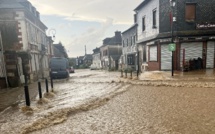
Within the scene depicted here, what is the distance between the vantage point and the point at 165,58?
18141 mm

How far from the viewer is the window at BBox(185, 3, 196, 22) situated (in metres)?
17.4

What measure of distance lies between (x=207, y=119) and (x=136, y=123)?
2121 mm

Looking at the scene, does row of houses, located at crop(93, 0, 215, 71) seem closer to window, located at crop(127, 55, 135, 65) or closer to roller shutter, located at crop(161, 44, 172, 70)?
roller shutter, located at crop(161, 44, 172, 70)

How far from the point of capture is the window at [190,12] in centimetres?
1738

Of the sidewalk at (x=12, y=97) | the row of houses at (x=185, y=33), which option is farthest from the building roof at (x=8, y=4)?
the row of houses at (x=185, y=33)

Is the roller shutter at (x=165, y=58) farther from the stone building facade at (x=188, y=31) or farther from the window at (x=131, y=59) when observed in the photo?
the window at (x=131, y=59)

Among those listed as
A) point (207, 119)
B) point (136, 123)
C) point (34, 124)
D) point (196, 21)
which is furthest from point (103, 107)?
point (196, 21)

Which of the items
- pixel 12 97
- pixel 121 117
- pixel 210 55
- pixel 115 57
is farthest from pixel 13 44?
pixel 115 57

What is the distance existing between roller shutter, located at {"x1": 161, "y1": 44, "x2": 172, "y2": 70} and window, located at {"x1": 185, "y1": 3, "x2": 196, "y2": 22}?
3.21 meters

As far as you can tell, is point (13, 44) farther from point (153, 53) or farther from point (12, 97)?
point (153, 53)

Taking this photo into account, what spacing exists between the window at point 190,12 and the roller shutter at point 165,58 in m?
3.21

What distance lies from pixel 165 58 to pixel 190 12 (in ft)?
15.7

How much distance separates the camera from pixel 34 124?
5676mm

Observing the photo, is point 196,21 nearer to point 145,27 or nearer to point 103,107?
point 145,27
